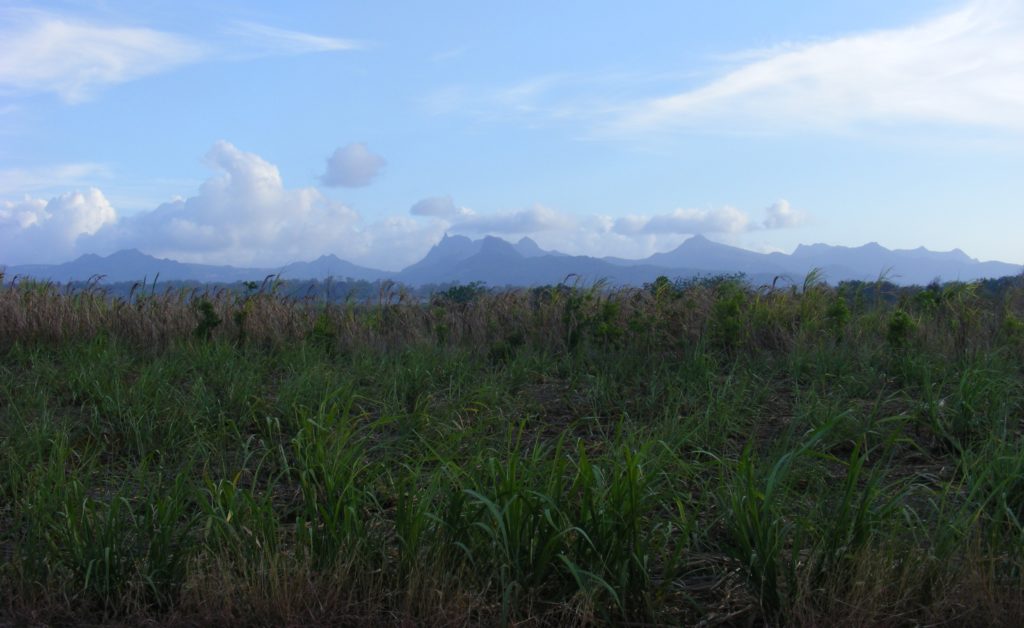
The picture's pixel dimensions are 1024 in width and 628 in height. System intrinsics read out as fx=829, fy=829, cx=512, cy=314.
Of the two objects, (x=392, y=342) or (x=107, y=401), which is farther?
(x=392, y=342)

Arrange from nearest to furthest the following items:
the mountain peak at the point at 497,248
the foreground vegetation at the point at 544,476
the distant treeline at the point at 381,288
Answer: the foreground vegetation at the point at 544,476 → the distant treeline at the point at 381,288 → the mountain peak at the point at 497,248

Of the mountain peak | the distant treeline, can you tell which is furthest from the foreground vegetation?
the mountain peak

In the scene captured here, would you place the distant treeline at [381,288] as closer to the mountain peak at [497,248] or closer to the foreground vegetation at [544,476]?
the foreground vegetation at [544,476]

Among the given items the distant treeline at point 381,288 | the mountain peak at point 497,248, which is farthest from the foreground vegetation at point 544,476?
the mountain peak at point 497,248

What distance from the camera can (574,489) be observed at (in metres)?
3.50

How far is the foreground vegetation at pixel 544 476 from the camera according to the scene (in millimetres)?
3193

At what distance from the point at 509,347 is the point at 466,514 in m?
4.49

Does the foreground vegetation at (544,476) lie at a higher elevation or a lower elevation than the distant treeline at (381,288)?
lower

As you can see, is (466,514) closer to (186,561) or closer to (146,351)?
(186,561)

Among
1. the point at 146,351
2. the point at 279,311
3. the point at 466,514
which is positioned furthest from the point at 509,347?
the point at 466,514

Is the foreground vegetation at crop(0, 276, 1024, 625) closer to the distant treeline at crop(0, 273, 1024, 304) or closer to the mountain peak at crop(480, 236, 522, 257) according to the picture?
the distant treeline at crop(0, 273, 1024, 304)

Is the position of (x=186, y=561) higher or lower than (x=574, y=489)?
lower

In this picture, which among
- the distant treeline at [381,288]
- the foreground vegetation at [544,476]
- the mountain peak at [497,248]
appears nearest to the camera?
the foreground vegetation at [544,476]

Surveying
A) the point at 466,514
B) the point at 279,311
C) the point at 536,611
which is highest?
the point at 279,311
